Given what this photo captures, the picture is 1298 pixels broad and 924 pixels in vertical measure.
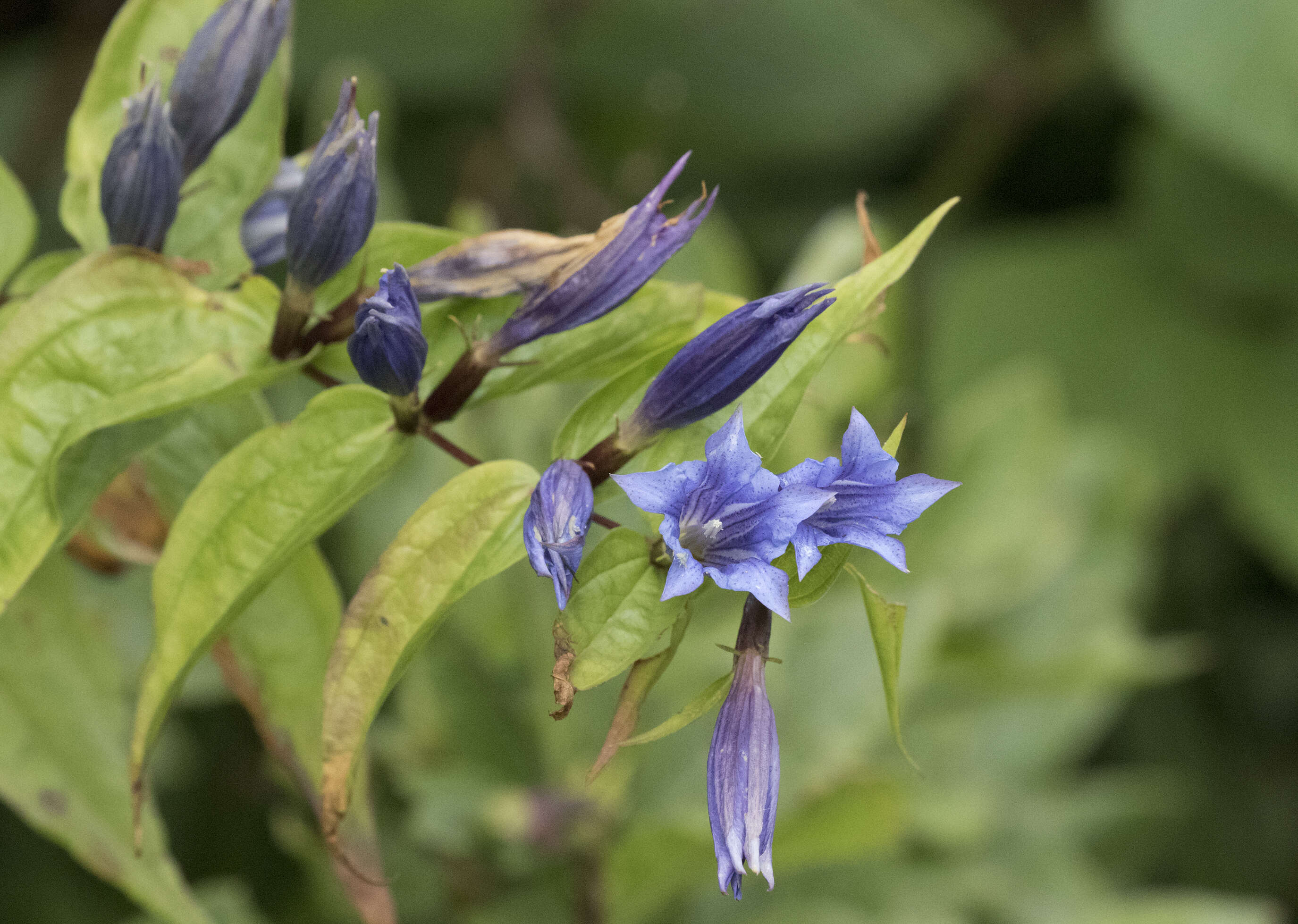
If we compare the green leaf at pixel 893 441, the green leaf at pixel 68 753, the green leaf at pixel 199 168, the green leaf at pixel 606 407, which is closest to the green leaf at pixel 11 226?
the green leaf at pixel 199 168

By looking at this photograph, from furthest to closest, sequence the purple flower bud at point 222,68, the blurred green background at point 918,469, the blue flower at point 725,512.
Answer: the blurred green background at point 918,469 < the purple flower bud at point 222,68 < the blue flower at point 725,512

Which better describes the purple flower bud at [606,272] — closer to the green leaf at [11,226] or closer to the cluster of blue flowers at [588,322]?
the cluster of blue flowers at [588,322]

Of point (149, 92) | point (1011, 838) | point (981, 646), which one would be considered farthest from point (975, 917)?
point (149, 92)

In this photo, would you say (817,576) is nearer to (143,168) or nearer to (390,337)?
(390,337)

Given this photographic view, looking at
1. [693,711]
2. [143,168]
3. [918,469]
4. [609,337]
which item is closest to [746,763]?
[693,711]

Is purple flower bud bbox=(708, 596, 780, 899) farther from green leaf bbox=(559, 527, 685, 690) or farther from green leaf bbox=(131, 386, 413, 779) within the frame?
green leaf bbox=(131, 386, 413, 779)

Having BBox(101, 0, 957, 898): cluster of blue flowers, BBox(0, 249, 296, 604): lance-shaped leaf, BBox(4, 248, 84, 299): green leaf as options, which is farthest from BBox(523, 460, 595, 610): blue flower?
BBox(4, 248, 84, 299): green leaf
